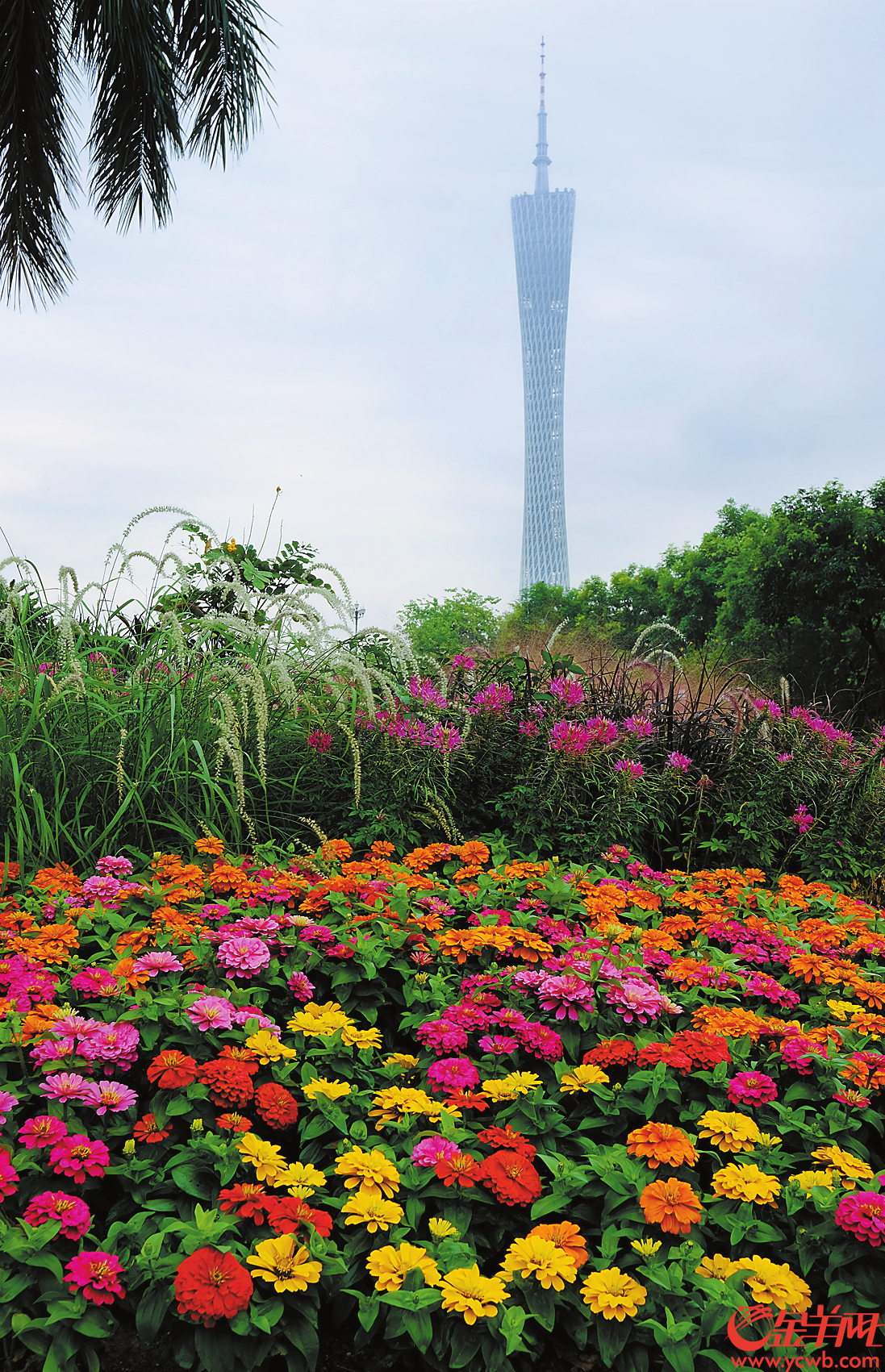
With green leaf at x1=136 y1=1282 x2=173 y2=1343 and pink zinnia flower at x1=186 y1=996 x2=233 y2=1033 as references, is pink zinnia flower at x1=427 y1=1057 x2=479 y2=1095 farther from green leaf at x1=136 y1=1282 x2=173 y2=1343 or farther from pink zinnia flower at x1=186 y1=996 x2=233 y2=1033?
green leaf at x1=136 y1=1282 x2=173 y2=1343

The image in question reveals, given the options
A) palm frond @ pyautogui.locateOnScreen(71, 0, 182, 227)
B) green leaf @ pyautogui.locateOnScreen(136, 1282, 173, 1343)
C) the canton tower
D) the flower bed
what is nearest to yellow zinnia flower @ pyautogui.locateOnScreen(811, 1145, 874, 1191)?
the flower bed

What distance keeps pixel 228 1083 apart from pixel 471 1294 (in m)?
0.58

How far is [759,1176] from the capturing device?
1.54 metres

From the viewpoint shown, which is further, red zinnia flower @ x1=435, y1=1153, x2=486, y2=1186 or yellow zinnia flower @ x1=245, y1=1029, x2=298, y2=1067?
yellow zinnia flower @ x1=245, y1=1029, x2=298, y2=1067

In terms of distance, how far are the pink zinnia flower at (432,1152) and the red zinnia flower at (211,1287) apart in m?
0.33

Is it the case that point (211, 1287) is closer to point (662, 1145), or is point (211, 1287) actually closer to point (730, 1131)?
point (662, 1145)

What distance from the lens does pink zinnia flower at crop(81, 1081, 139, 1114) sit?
1589mm

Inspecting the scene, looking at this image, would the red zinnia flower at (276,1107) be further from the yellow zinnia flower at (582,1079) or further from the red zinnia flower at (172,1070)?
the yellow zinnia flower at (582,1079)

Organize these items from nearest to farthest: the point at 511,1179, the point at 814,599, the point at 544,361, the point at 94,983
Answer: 1. the point at 511,1179
2. the point at 94,983
3. the point at 814,599
4. the point at 544,361

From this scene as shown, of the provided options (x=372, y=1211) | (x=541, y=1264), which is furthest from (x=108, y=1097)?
(x=541, y=1264)

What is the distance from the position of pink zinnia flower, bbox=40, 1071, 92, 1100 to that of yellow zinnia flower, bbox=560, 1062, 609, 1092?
87 cm

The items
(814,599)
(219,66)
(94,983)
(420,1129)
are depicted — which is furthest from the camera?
(814,599)

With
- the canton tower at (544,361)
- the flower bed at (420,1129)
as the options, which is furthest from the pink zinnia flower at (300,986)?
the canton tower at (544,361)

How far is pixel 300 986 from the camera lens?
194cm
